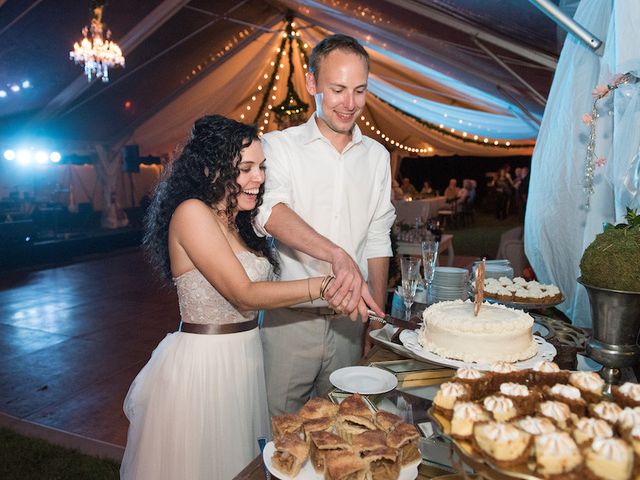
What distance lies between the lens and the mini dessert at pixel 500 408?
0.90 meters

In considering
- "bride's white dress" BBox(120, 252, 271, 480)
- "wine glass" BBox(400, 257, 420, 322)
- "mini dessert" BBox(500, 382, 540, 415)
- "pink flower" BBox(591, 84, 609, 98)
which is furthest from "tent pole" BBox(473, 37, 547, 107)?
"mini dessert" BBox(500, 382, 540, 415)

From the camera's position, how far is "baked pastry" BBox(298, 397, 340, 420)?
1.18 meters

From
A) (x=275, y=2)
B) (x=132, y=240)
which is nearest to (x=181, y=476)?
(x=275, y=2)

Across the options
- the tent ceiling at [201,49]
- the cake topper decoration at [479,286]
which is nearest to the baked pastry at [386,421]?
the cake topper decoration at [479,286]

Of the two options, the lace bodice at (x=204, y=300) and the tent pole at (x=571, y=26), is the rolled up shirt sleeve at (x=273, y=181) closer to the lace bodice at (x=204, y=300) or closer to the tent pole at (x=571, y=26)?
the lace bodice at (x=204, y=300)

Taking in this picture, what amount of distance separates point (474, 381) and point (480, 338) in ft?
2.00

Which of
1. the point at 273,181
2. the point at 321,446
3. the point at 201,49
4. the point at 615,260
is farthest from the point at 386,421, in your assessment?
the point at 201,49

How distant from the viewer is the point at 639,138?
1793mm

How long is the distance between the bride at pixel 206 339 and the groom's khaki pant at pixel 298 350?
0.45 ft

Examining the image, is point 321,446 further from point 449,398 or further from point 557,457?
point 557,457

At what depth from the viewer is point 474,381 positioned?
1026 mm

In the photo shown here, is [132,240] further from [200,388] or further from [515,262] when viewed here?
[200,388]

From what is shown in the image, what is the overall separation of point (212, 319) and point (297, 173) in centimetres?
77

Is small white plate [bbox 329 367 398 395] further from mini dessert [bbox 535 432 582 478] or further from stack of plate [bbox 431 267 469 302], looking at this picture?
stack of plate [bbox 431 267 469 302]
